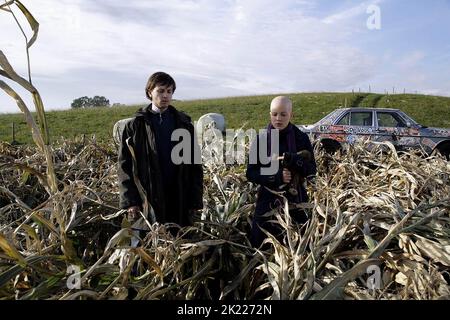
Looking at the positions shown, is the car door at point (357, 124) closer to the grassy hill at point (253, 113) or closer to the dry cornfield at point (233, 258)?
the dry cornfield at point (233, 258)

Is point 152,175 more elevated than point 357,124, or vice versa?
point 357,124

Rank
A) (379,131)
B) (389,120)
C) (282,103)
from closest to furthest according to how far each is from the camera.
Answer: (282,103)
(379,131)
(389,120)

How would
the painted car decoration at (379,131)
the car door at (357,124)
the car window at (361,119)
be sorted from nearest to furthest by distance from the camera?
the painted car decoration at (379,131) → the car door at (357,124) → the car window at (361,119)

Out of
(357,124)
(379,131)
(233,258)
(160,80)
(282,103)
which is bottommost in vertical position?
(233,258)

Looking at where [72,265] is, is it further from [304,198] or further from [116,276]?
[304,198]

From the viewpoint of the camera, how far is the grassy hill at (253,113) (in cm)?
2017

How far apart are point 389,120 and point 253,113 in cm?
1494

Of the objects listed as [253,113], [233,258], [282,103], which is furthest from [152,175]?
[253,113]

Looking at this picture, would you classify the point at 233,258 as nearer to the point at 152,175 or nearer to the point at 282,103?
the point at 152,175

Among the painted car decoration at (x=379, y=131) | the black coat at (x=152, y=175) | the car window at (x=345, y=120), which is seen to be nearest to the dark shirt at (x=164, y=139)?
the black coat at (x=152, y=175)

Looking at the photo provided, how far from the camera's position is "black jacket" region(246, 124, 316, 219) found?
7.76 ft

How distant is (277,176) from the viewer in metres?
2.37

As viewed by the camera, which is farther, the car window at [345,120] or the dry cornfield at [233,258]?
the car window at [345,120]

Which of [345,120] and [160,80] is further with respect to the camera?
[345,120]
